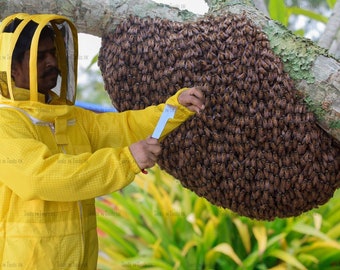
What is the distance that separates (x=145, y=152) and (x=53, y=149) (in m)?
0.38

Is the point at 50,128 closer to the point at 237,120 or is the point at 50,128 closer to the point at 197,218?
the point at 237,120

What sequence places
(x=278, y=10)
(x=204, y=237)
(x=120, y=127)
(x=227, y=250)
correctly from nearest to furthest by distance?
(x=120, y=127) < (x=278, y=10) < (x=227, y=250) < (x=204, y=237)

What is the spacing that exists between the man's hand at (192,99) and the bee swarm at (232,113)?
0.19 feet

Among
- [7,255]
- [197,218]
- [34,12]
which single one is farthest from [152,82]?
[197,218]

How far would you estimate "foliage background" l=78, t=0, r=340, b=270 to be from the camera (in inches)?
153

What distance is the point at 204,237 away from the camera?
396cm

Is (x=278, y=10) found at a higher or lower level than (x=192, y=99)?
higher

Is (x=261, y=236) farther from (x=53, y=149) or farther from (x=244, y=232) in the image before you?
(x=53, y=149)

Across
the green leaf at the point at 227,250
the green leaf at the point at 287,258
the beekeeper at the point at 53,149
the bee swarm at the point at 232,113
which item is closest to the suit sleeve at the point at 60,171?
the beekeeper at the point at 53,149

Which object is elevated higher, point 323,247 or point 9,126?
point 9,126

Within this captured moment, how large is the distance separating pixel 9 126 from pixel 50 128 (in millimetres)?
169

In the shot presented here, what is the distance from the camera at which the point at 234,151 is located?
75.9 inches

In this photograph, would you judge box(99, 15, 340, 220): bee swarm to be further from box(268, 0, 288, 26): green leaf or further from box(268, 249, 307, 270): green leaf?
box(268, 249, 307, 270): green leaf

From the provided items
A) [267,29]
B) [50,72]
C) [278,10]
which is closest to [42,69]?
[50,72]
